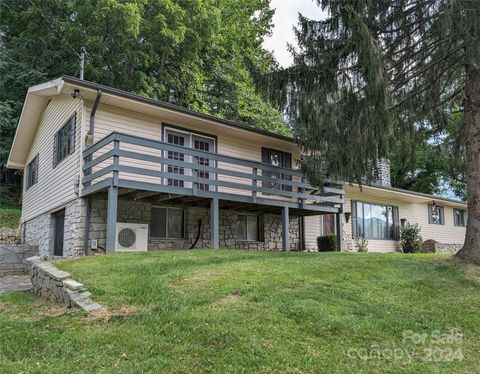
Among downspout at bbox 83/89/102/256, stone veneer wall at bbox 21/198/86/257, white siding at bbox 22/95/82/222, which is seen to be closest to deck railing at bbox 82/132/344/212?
downspout at bbox 83/89/102/256

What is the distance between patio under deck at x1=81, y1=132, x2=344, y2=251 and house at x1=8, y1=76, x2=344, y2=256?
3 centimetres

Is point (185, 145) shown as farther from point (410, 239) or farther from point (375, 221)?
point (410, 239)

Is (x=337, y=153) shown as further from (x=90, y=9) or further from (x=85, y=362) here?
(x=90, y=9)

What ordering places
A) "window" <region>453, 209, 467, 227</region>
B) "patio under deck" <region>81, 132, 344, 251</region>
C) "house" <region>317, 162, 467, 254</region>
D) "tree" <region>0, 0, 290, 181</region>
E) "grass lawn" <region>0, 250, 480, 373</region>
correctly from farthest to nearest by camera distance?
1. "window" <region>453, 209, 467, 227</region>
2. "tree" <region>0, 0, 290, 181</region>
3. "house" <region>317, 162, 467, 254</region>
4. "patio under deck" <region>81, 132, 344, 251</region>
5. "grass lawn" <region>0, 250, 480, 373</region>

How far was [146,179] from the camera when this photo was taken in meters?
11.1

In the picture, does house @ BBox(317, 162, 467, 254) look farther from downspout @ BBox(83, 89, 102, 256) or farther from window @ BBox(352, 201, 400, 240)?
downspout @ BBox(83, 89, 102, 256)

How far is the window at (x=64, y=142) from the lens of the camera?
10952 mm

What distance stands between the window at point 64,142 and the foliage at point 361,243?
1150cm

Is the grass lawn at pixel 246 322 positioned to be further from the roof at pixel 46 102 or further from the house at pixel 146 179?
the roof at pixel 46 102

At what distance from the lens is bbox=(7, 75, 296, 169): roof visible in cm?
977

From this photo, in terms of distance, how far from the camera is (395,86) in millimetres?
8914

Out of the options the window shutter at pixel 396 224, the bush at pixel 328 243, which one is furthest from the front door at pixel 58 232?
the window shutter at pixel 396 224

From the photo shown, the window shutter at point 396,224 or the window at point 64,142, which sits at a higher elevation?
the window at point 64,142

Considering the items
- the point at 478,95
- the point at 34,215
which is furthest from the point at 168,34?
the point at 478,95
